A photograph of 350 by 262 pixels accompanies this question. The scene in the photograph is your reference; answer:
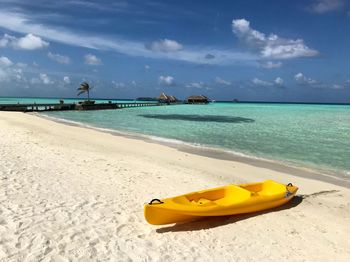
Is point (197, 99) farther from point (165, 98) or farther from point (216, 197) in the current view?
point (216, 197)

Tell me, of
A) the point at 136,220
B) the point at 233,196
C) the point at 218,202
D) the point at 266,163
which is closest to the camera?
the point at 136,220

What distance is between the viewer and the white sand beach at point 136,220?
15.3ft

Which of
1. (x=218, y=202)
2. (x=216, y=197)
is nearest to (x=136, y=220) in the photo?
(x=218, y=202)

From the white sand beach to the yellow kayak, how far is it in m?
0.17

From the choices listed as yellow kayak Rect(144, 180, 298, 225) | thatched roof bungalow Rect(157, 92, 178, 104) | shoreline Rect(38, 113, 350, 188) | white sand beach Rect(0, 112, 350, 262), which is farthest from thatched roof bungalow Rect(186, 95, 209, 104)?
yellow kayak Rect(144, 180, 298, 225)

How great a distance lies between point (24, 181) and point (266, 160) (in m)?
8.22

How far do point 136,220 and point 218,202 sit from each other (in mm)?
1541

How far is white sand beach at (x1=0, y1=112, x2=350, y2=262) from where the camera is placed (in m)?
4.68

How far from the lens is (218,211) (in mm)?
5812

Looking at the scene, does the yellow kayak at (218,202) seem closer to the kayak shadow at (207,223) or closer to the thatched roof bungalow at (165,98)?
the kayak shadow at (207,223)

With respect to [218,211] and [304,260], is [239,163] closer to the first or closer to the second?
[218,211]

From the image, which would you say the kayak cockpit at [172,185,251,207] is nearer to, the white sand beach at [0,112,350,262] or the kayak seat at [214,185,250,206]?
the kayak seat at [214,185,250,206]

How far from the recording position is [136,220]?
5.74 m

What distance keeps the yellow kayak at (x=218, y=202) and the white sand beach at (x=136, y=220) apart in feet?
0.57
